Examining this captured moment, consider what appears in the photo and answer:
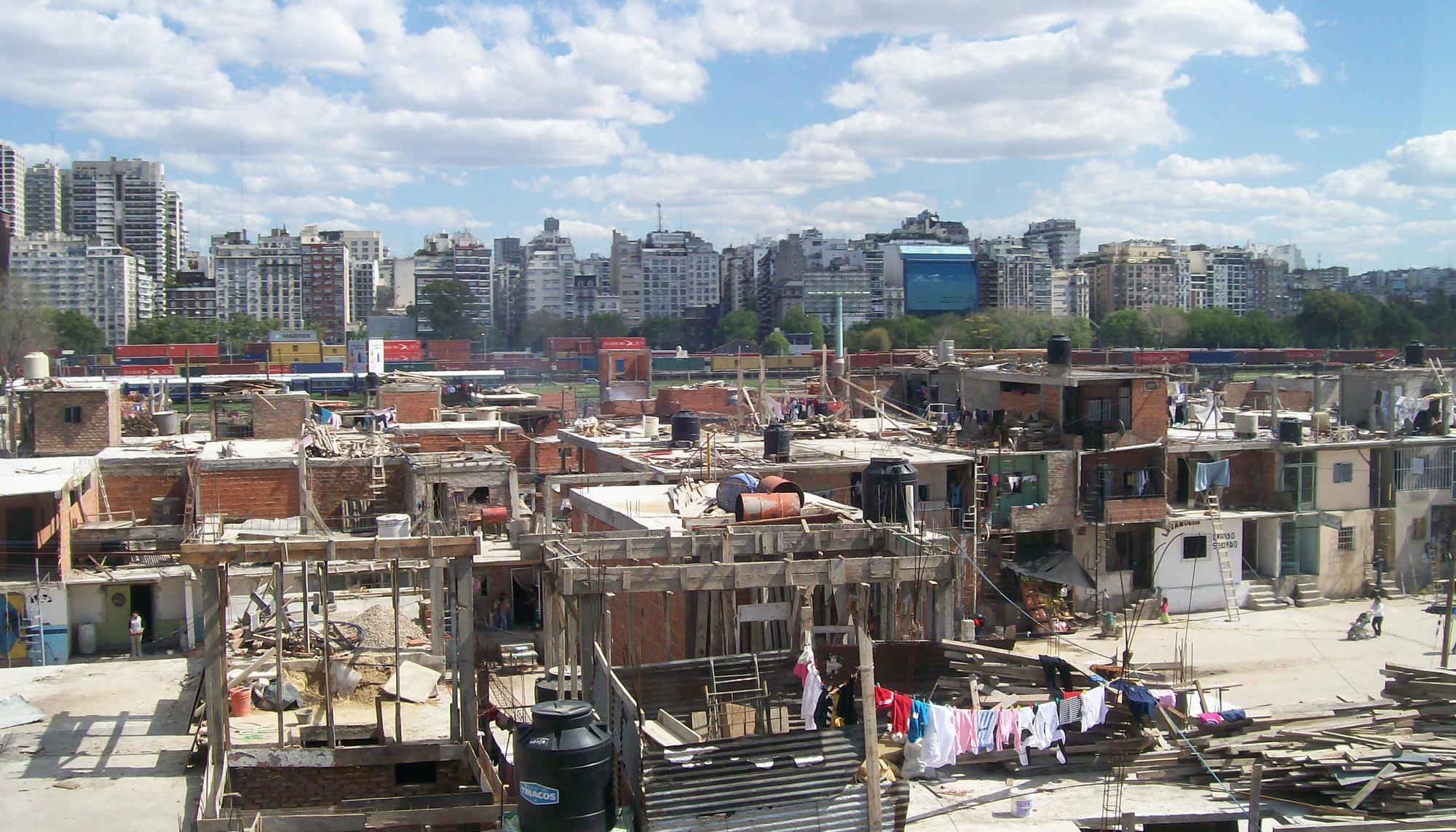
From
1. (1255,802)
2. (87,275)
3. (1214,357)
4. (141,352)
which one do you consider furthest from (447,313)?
(1255,802)

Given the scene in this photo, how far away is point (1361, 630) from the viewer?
27453 millimetres

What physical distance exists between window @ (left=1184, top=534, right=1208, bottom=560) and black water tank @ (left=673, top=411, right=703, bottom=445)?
12.5 m

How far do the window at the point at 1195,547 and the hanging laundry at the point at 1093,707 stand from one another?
1711 cm

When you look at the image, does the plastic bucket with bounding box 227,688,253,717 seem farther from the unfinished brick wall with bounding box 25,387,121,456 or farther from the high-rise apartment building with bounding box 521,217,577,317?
the high-rise apartment building with bounding box 521,217,577,317

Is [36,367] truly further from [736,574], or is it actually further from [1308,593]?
[1308,593]

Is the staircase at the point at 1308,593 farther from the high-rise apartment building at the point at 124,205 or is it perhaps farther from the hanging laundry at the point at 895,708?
the high-rise apartment building at the point at 124,205

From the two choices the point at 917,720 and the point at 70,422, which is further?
the point at 70,422

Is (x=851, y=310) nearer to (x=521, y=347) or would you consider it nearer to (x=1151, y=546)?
(x=521, y=347)

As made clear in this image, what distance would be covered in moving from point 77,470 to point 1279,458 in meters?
28.3

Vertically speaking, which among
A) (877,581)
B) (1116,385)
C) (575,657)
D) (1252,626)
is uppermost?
(1116,385)

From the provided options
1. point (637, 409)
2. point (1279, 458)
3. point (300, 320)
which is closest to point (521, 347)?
point (300, 320)

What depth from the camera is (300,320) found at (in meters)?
172

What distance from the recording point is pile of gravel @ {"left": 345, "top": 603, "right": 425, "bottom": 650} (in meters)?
19.3

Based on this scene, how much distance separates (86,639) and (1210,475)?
25853mm
